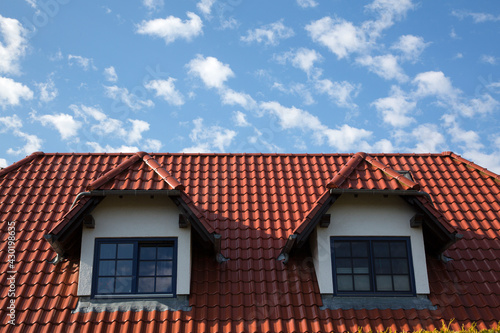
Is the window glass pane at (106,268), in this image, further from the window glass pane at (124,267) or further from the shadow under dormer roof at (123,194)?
the shadow under dormer roof at (123,194)

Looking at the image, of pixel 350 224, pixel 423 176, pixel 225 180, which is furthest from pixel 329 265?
pixel 423 176

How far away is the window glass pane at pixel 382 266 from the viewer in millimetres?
9297

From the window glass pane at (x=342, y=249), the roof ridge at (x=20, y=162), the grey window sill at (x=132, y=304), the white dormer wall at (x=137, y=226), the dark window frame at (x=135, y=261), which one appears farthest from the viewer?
the roof ridge at (x=20, y=162)

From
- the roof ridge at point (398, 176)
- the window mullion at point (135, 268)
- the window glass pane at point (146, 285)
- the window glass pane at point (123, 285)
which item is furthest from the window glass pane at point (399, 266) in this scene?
the window glass pane at point (123, 285)

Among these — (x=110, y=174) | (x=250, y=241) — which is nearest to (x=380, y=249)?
(x=250, y=241)

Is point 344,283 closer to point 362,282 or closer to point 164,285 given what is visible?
point 362,282

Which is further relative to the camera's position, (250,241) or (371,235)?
(250,241)

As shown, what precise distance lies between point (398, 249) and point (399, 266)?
321mm

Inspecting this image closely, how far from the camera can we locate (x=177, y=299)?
8.93 metres

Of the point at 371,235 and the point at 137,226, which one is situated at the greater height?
the point at 137,226

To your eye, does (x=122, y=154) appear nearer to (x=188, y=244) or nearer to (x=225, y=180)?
(x=225, y=180)

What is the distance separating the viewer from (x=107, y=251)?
30.4ft

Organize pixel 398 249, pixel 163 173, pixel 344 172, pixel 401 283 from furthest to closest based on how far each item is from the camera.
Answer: pixel 344 172
pixel 163 173
pixel 398 249
pixel 401 283

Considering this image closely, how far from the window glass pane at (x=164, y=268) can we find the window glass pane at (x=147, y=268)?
72 millimetres
